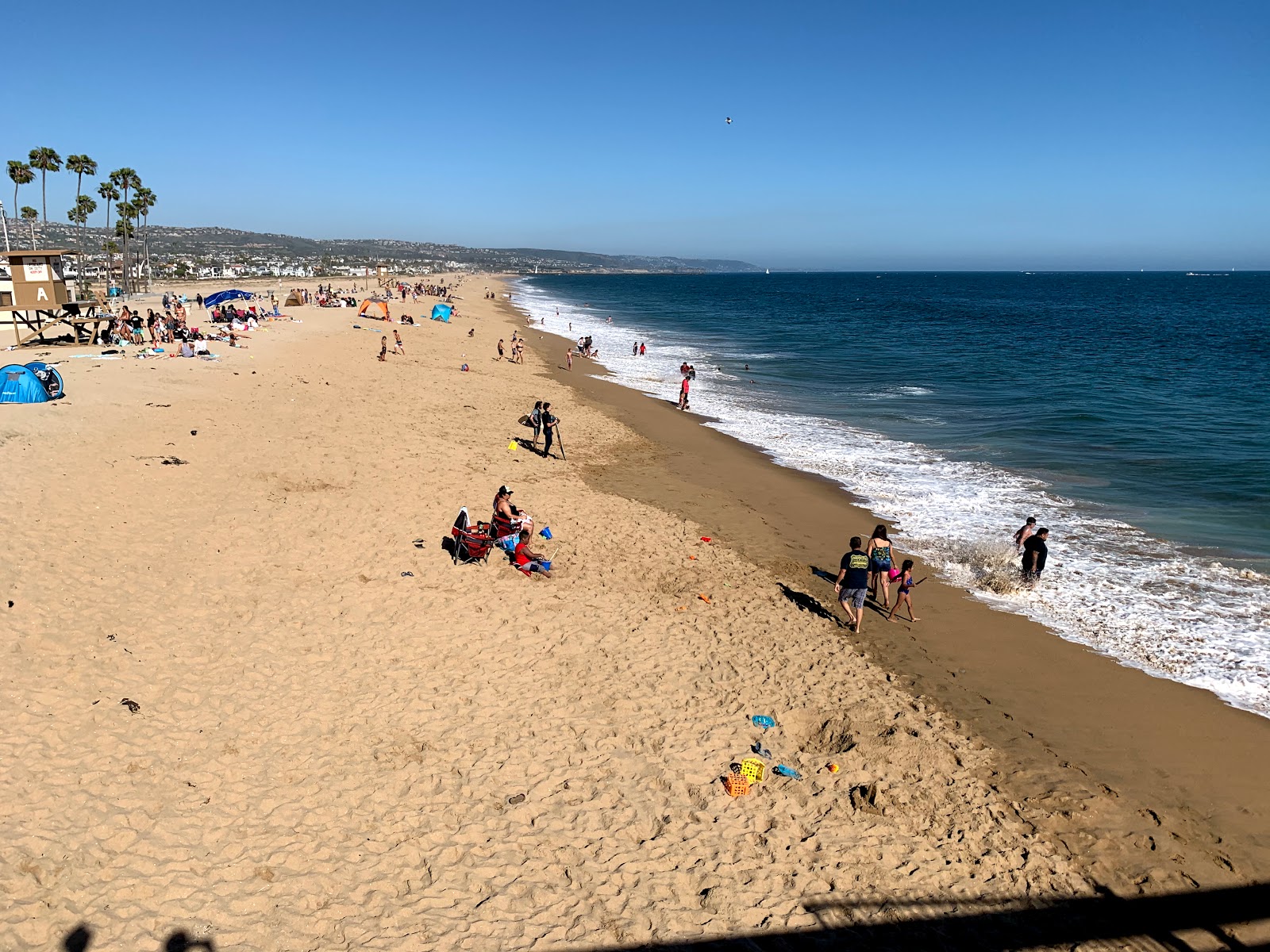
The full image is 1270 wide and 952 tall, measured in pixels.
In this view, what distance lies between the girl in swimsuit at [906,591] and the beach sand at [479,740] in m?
0.27

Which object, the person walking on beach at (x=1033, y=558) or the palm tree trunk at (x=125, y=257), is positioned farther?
the palm tree trunk at (x=125, y=257)

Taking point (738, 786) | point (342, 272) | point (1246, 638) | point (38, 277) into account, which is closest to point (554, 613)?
point (738, 786)

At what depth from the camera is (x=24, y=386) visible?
15.9 metres

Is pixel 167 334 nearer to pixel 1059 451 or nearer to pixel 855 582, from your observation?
pixel 855 582

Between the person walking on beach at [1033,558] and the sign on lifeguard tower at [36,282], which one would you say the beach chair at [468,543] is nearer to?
the person walking on beach at [1033,558]

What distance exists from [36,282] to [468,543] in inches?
891

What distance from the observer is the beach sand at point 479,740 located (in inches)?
214

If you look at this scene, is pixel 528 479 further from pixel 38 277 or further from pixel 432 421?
pixel 38 277

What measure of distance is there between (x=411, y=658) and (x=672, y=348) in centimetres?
3824

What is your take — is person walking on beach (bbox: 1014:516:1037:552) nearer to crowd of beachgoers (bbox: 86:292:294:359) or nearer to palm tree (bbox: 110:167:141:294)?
crowd of beachgoers (bbox: 86:292:294:359)

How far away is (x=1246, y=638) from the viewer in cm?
994

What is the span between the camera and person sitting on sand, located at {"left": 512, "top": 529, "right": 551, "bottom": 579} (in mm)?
10938

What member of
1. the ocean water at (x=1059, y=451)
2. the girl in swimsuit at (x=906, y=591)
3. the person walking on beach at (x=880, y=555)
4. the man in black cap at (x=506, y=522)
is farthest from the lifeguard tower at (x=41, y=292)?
the girl in swimsuit at (x=906, y=591)

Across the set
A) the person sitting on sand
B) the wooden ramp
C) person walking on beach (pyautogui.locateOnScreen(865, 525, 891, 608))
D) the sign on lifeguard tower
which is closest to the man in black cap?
the person sitting on sand
